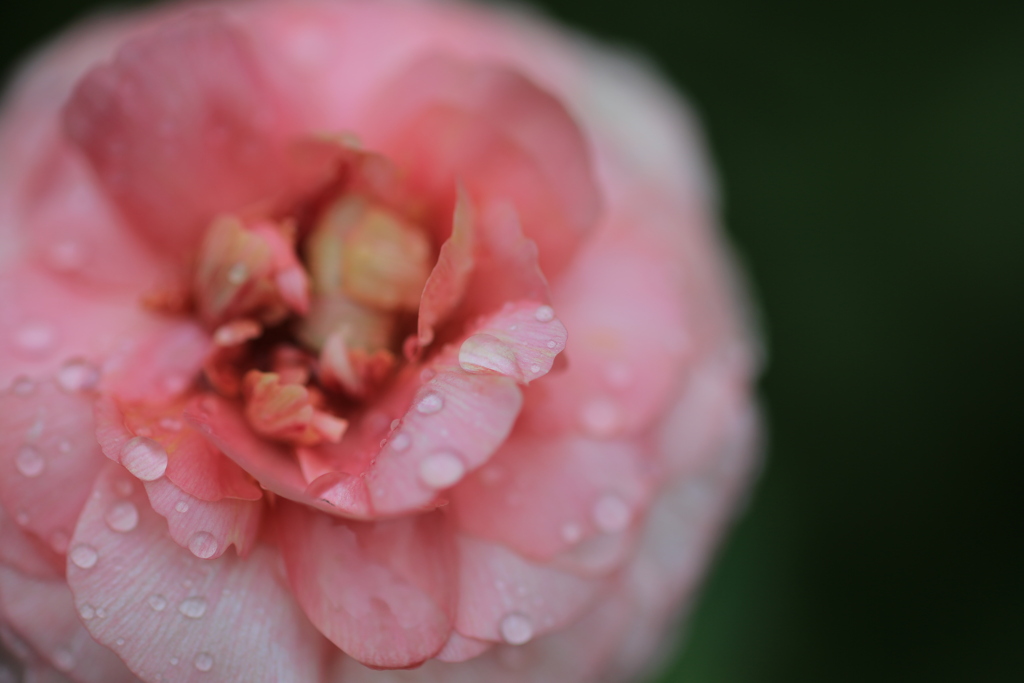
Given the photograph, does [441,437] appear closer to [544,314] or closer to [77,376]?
[544,314]

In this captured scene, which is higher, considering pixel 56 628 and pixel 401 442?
pixel 401 442

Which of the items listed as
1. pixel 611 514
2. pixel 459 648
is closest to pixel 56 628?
pixel 459 648

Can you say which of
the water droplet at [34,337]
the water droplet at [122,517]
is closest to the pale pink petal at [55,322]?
the water droplet at [34,337]

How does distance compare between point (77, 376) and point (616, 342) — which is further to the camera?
point (616, 342)

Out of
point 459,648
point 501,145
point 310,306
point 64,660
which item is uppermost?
point 501,145

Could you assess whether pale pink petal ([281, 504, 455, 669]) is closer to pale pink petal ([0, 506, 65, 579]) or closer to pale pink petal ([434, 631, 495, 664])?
pale pink petal ([434, 631, 495, 664])

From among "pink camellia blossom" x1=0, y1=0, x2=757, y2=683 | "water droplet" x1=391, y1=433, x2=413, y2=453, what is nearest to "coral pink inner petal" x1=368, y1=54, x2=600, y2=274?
"pink camellia blossom" x1=0, y1=0, x2=757, y2=683

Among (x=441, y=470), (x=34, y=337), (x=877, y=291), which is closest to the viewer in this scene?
(x=441, y=470)

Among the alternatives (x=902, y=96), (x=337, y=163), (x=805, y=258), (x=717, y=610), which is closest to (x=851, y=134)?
(x=902, y=96)
